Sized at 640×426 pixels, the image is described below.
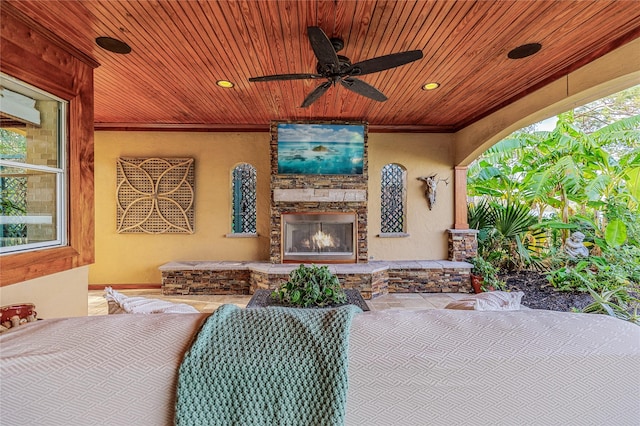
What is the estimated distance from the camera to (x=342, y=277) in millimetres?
4277

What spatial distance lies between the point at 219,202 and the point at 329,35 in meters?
3.47

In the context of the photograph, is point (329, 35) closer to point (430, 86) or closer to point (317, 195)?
point (430, 86)

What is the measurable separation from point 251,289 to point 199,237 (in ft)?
4.36

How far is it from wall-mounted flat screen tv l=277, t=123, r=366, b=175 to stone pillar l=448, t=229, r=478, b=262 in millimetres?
2036

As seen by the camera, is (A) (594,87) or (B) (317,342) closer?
(B) (317,342)

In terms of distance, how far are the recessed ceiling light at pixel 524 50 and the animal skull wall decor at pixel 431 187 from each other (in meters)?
2.50

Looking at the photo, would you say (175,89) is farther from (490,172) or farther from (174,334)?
(490,172)

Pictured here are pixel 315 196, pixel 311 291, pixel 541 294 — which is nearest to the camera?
pixel 311 291

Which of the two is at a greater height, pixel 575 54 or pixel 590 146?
pixel 575 54

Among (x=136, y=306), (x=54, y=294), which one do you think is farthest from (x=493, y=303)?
(x=54, y=294)

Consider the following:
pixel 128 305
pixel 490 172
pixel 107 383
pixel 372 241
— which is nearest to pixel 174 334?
pixel 107 383

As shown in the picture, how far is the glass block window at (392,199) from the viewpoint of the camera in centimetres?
508

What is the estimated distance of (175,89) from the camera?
3316 millimetres

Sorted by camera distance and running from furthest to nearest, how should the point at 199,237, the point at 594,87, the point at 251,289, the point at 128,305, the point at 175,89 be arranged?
1. the point at 199,237
2. the point at 251,289
3. the point at 175,89
4. the point at 594,87
5. the point at 128,305
